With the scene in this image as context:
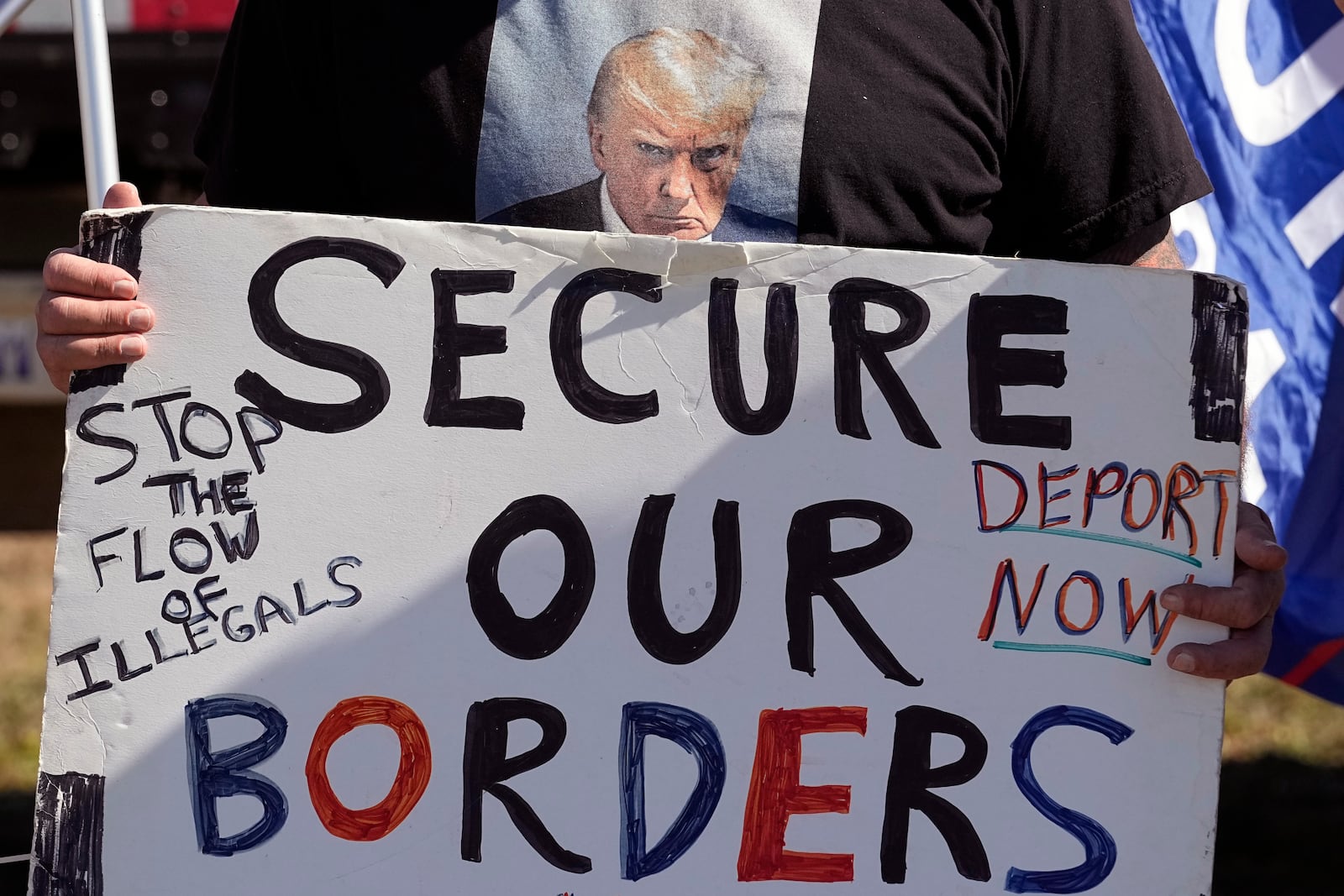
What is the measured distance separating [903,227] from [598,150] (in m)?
0.34

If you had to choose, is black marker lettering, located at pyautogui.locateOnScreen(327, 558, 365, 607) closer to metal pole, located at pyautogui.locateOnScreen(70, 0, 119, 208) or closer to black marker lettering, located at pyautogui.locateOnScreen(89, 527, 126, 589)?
black marker lettering, located at pyautogui.locateOnScreen(89, 527, 126, 589)

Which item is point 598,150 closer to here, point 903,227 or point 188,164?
point 903,227

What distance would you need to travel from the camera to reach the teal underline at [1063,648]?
1323mm

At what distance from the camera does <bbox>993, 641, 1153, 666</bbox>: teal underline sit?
1323mm

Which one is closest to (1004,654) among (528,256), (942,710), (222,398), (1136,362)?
(942,710)

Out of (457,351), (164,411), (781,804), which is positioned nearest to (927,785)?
(781,804)

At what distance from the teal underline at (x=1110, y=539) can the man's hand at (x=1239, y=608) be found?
0.10 feet

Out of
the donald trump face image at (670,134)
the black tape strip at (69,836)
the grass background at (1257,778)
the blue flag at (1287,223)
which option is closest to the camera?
the black tape strip at (69,836)

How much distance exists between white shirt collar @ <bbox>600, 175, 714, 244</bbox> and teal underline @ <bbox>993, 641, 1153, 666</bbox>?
1.71ft

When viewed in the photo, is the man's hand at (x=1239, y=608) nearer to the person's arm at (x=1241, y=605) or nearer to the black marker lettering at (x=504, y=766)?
the person's arm at (x=1241, y=605)

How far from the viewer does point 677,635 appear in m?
1.31

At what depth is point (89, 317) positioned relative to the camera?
1282mm

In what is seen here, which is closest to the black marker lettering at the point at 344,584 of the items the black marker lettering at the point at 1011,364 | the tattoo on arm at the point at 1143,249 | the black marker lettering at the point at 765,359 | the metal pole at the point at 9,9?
the black marker lettering at the point at 765,359

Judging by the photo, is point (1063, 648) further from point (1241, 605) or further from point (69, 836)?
point (69, 836)
